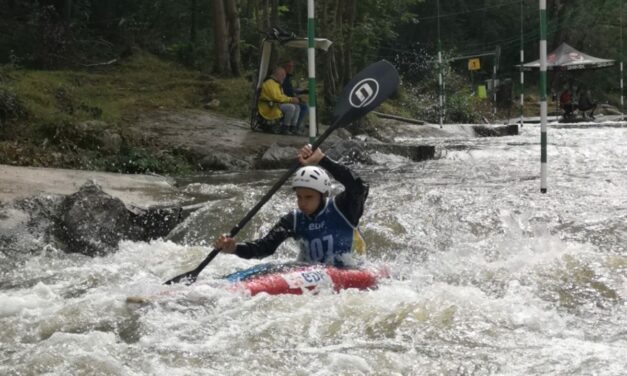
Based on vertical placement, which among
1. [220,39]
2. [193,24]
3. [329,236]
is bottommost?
[329,236]

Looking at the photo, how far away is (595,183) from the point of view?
8156mm

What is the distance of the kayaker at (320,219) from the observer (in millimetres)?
4762

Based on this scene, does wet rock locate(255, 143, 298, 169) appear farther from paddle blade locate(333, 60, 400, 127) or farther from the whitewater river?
paddle blade locate(333, 60, 400, 127)

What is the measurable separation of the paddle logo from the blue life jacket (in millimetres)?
1126

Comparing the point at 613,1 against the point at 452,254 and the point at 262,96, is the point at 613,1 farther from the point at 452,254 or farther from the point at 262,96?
the point at 452,254

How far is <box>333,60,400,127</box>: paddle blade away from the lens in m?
5.70

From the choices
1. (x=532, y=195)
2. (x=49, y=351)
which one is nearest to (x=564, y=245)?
(x=532, y=195)

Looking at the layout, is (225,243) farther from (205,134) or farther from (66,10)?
(66,10)

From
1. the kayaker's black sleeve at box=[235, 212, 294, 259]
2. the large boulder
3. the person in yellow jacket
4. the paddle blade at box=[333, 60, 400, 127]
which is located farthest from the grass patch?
the kayaker's black sleeve at box=[235, 212, 294, 259]

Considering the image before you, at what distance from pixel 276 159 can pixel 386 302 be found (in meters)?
Result: 5.75

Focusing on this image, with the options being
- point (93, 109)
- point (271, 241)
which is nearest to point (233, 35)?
point (93, 109)

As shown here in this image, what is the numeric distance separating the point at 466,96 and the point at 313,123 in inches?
579

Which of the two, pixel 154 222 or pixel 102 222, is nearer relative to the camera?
pixel 102 222

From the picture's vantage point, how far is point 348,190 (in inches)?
190
